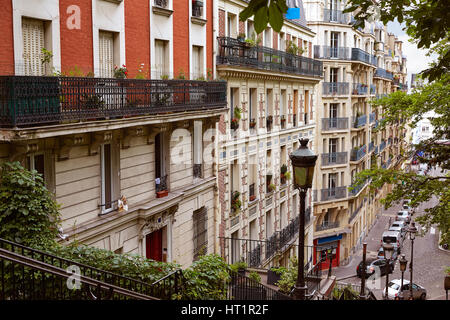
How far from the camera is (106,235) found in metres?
13.5

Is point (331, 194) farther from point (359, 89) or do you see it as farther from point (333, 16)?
point (333, 16)

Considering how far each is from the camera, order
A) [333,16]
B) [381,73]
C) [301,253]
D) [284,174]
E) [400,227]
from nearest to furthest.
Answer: [301,253]
[284,174]
[333,16]
[400,227]
[381,73]

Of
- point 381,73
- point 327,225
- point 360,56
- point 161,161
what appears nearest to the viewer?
point 161,161

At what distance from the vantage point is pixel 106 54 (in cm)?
1387

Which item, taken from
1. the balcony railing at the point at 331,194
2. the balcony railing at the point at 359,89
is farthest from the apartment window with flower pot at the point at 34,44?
the balcony railing at the point at 359,89

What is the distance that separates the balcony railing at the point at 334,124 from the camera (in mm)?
41469

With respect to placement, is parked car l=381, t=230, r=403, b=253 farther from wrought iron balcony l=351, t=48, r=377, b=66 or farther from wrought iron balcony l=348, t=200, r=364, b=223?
wrought iron balcony l=351, t=48, r=377, b=66

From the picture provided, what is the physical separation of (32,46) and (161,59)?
6.03 m

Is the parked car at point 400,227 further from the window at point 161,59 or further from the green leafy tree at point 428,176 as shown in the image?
the window at point 161,59

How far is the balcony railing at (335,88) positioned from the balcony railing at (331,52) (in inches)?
84.6

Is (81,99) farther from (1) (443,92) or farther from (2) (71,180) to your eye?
(1) (443,92)

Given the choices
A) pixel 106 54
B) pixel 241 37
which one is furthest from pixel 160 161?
pixel 241 37

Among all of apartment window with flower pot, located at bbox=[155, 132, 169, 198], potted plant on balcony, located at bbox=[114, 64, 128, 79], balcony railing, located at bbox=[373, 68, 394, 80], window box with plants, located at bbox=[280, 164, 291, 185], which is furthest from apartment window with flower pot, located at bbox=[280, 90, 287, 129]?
balcony railing, located at bbox=[373, 68, 394, 80]

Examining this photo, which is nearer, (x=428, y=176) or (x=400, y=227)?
(x=428, y=176)
